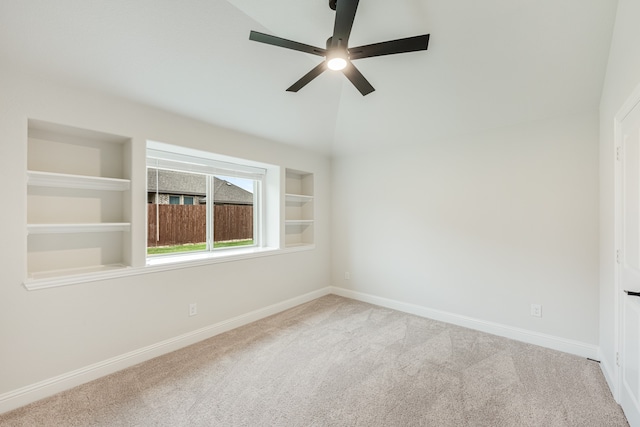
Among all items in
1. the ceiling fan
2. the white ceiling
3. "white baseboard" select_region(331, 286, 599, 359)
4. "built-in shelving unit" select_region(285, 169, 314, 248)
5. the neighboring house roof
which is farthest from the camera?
Result: "built-in shelving unit" select_region(285, 169, 314, 248)

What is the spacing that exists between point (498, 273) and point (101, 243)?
388 cm

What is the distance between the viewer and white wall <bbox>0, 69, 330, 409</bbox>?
1873 mm

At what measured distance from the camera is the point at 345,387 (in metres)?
2.10

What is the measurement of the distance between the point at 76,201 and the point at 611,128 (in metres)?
4.25

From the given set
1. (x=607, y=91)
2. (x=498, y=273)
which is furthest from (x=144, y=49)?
(x=498, y=273)

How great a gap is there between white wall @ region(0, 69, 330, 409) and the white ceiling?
0.17 metres

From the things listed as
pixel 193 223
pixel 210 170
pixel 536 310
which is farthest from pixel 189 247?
pixel 536 310

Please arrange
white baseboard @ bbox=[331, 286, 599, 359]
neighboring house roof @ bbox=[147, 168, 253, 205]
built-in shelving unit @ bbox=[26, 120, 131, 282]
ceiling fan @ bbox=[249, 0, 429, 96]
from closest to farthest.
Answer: ceiling fan @ bbox=[249, 0, 429, 96] < built-in shelving unit @ bbox=[26, 120, 131, 282] < white baseboard @ bbox=[331, 286, 599, 359] < neighboring house roof @ bbox=[147, 168, 253, 205]

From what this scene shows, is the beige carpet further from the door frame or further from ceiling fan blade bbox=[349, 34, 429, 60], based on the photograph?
ceiling fan blade bbox=[349, 34, 429, 60]

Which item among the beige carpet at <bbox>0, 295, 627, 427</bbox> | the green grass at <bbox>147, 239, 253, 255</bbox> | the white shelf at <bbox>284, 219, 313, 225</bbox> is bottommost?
the beige carpet at <bbox>0, 295, 627, 427</bbox>

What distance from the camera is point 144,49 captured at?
2057 millimetres

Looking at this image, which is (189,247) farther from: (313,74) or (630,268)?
(630,268)

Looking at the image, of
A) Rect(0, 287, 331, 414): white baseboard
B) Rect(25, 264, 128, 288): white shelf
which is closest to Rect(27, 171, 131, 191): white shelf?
Rect(25, 264, 128, 288): white shelf

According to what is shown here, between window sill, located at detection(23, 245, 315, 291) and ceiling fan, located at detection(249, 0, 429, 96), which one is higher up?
ceiling fan, located at detection(249, 0, 429, 96)
